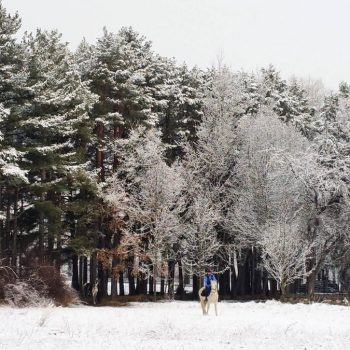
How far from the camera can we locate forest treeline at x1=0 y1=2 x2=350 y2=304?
32750mm

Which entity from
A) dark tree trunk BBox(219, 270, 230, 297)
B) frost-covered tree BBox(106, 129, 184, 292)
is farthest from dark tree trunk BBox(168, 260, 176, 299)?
dark tree trunk BBox(219, 270, 230, 297)

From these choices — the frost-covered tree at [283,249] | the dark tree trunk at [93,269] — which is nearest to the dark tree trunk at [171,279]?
the dark tree trunk at [93,269]

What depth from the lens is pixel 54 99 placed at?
32312 mm

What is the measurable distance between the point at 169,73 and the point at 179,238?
13.4 m

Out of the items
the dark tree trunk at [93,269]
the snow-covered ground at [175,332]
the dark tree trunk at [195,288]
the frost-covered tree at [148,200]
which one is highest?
the frost-covered tree at [148,200]

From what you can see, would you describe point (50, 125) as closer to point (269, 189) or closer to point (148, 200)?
point (148, 200)

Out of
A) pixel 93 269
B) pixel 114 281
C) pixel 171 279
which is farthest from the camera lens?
pixel 171 279

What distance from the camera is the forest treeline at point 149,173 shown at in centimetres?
3275

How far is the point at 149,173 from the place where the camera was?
37844 millimetres

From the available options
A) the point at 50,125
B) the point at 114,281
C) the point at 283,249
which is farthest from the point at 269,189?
the point at 50,125

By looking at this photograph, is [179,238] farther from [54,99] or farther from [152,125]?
[54,99]

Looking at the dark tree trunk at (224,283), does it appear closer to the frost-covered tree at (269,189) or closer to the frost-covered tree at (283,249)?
the frost-covered tree at (269,189)

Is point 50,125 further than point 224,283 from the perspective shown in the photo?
No

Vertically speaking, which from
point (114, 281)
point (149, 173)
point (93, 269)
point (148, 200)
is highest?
point (149, 173)
